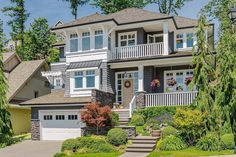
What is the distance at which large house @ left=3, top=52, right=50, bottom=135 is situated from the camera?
1282 inches

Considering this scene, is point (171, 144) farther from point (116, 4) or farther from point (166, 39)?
point (116, 4)

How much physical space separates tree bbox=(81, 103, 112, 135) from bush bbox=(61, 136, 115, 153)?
7.49 feet

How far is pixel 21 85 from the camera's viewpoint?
3338 centimetres

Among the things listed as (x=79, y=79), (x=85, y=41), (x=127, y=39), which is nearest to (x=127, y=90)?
(x=79, y=79)

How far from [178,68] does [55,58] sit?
23645mm

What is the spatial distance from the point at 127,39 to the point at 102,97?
5793 millimetres

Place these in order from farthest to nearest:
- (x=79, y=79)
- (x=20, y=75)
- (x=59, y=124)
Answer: (x=20, y=75) < (x=79, y=79) < (x=59, y=124)

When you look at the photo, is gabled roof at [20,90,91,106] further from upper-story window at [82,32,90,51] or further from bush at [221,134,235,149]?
bush at [221,134,235,149]

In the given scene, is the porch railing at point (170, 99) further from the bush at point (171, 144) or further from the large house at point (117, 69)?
the bush at point (171, 144)

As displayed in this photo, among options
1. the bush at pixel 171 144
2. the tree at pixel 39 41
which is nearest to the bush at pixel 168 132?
the bush at pixel 171 144

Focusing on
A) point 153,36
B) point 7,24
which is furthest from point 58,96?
point 7,24

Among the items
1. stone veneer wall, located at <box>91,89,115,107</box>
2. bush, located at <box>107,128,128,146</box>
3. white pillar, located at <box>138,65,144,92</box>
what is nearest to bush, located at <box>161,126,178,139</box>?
bush, located at <box>107,128,128,146</box>

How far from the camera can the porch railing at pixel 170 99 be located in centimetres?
2595

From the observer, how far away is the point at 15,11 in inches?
2064
